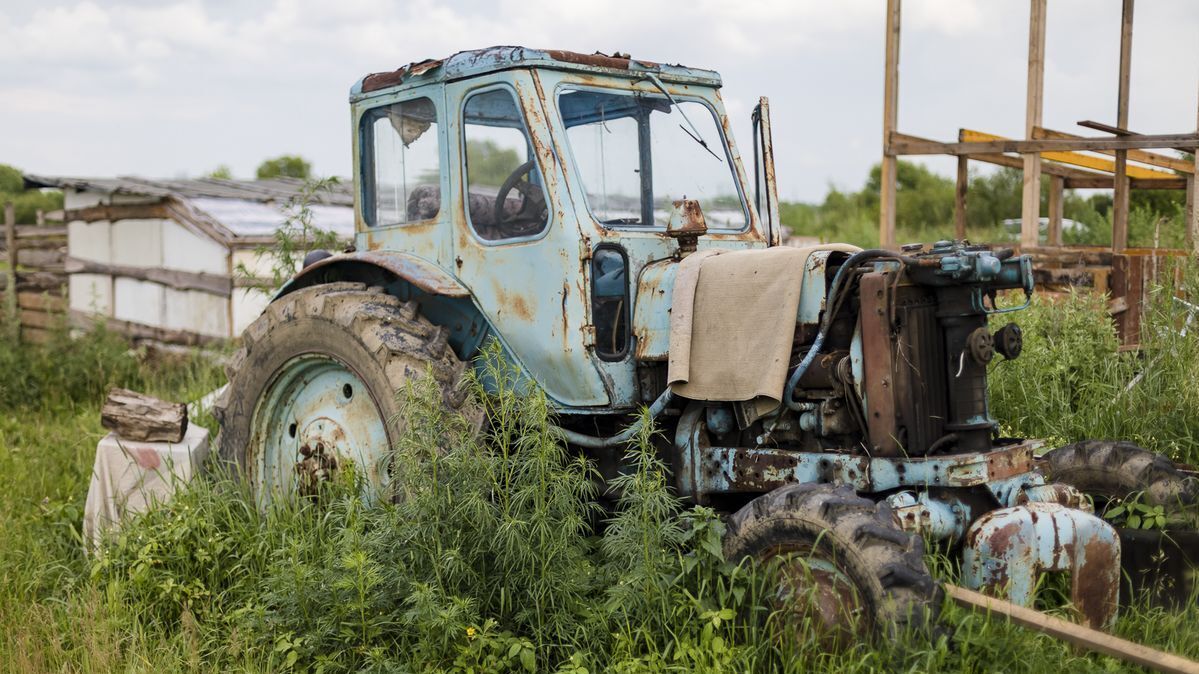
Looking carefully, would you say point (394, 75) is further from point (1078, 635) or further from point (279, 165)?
point (279, 165)

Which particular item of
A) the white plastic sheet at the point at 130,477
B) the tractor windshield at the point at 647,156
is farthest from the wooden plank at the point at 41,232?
the tractor windshield at the point at 647,156

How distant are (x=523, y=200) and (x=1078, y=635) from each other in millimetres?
2877

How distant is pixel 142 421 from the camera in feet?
19.6

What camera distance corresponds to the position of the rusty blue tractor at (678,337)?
4062 millimetres

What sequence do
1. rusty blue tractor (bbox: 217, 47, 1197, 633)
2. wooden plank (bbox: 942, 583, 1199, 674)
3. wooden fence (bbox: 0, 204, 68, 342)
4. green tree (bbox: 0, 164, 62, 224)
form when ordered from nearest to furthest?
wooden plank (bbox: 942, 583, 1199, 674) → rusty blue tractor (bbox: 217, 47, 1197, 633) → wooden fence (bbox: 0, 204, 68, 342) → green tree (bbox: 0, 164, 62, 224)

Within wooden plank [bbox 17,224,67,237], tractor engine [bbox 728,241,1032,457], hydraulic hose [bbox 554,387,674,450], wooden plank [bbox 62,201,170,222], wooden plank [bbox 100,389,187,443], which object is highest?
wooden plank [bbox 62,201,170,222]

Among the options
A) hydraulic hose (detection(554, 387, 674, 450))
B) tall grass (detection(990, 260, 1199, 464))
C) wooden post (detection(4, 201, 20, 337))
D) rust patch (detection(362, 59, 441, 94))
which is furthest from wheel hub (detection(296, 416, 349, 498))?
wooden post (detection(4, 201, 20, 337))

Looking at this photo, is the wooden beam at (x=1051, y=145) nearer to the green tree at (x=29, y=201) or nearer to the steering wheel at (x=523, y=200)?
the steering wheel at (x=523, y=200)

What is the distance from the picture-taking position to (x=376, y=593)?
4262 mm

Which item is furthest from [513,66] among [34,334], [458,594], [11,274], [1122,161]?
[11,274]

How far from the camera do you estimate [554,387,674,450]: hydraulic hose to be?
15.4 feet

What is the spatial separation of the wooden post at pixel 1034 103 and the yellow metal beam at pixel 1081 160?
376 millimetres

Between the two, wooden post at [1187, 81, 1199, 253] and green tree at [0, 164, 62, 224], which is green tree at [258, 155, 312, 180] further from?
wooden post at [1187, 81, 1199, 253]

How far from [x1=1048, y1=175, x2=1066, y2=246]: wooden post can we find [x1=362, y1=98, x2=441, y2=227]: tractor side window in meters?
6.05
